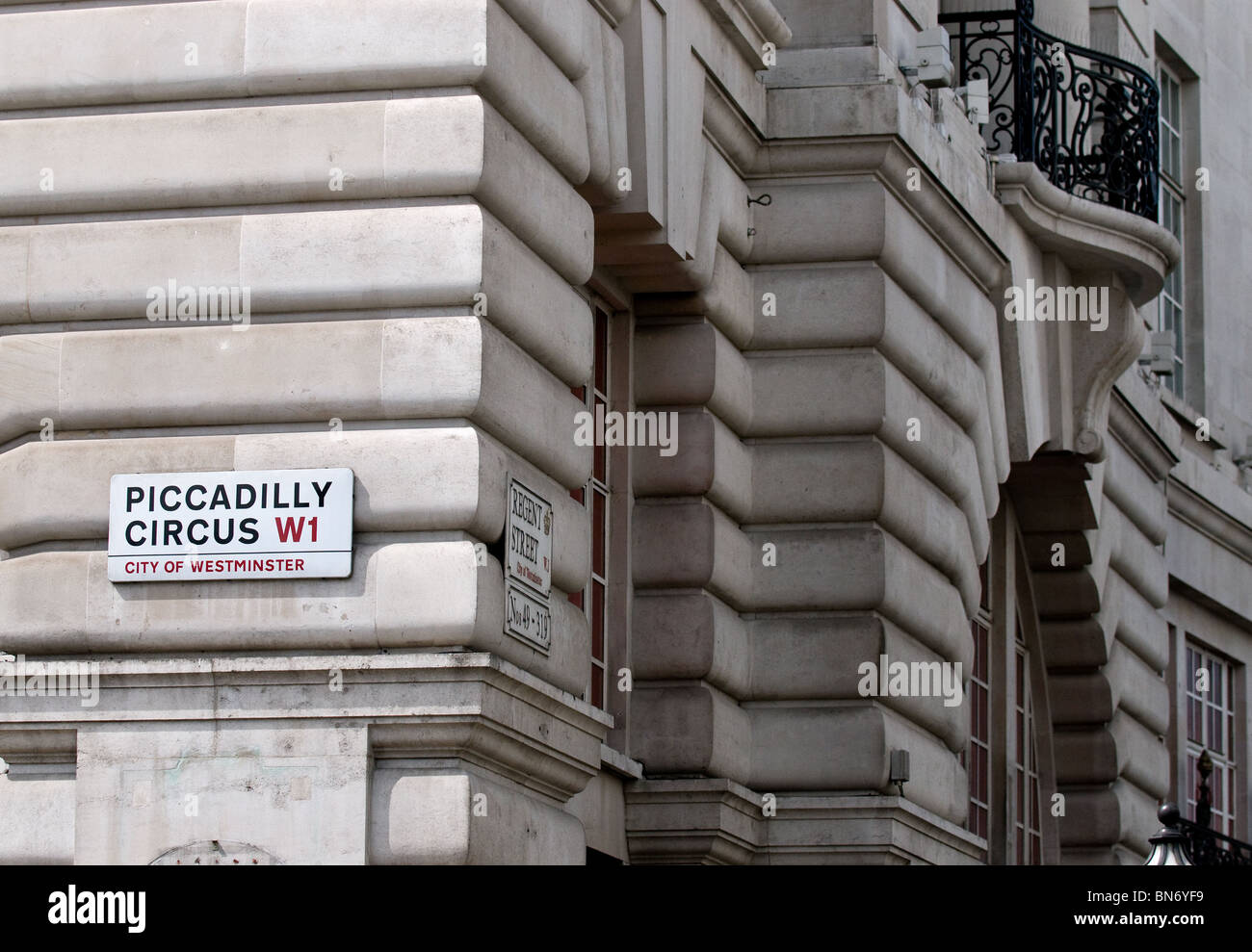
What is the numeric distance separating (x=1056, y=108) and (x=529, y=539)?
1176 centimetres

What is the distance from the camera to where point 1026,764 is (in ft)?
93.7

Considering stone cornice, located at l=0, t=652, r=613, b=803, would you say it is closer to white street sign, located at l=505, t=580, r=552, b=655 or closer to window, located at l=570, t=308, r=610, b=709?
white street sign, located at l=505, t=580, r=552, b=655

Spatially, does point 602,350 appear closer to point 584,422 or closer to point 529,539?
point 584,422

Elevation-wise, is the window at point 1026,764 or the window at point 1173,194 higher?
the window at point 1173,194

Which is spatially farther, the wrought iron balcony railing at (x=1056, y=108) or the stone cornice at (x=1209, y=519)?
the stone cornice at (x=1209, y=519)

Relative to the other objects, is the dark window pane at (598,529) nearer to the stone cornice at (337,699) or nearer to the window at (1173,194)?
the stone cornice at (337,699)

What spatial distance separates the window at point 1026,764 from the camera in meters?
28.1

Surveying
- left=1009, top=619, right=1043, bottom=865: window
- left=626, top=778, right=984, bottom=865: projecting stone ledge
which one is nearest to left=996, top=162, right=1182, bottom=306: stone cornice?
left=1009, top=619, right=1043, bottom=865: window

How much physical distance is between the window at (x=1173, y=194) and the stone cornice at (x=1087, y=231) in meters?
7.98

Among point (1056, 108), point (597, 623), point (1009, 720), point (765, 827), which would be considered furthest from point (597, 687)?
point (1056, 108)

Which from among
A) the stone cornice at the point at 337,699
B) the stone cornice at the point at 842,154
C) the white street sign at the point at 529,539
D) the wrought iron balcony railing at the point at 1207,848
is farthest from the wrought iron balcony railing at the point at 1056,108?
the stone cornice at the point at 337,699

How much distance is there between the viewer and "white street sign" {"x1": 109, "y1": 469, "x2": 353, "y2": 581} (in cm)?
1509
